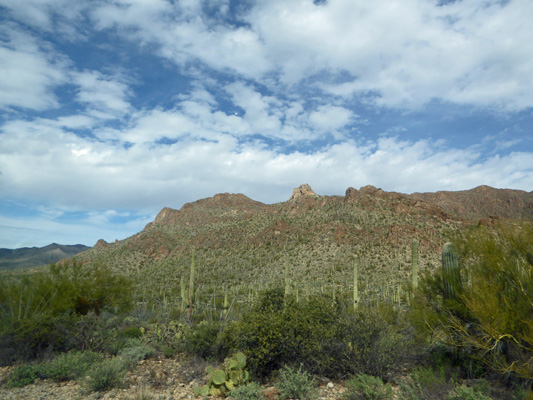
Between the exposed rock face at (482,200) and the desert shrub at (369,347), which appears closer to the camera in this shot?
the desert shrub at (369,347)

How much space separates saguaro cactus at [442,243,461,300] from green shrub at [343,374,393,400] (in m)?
3.09

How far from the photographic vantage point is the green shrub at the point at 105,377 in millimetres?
7902

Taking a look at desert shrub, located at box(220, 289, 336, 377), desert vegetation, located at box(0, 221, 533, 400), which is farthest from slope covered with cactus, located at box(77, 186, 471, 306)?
desert shrub, located at box(220, 289, 336, 377)

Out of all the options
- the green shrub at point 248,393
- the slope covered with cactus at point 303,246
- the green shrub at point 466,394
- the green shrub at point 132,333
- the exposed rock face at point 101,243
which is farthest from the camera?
the exposed rock face at point 101,243

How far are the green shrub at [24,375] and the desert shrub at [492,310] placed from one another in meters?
9.99

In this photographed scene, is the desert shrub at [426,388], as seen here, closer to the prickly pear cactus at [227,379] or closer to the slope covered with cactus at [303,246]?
the prickly pear cactus at [227,379]

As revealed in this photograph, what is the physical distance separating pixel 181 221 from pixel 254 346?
8476 centimetres

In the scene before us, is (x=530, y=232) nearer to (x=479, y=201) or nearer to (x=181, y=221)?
(x=181, y=221)

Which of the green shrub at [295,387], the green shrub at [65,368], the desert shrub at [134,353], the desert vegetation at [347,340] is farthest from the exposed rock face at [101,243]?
the green shrub at [295,387]

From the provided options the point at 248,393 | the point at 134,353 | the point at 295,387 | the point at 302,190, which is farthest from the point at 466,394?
the point at 302,190

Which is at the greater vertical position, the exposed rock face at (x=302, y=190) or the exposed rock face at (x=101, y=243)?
the exposed rock face at (x=302, y=190)

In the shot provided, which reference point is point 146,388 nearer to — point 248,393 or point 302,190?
point 248,393

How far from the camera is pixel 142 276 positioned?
47594 mm

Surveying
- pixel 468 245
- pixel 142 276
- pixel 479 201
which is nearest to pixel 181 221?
pixel 142 276
